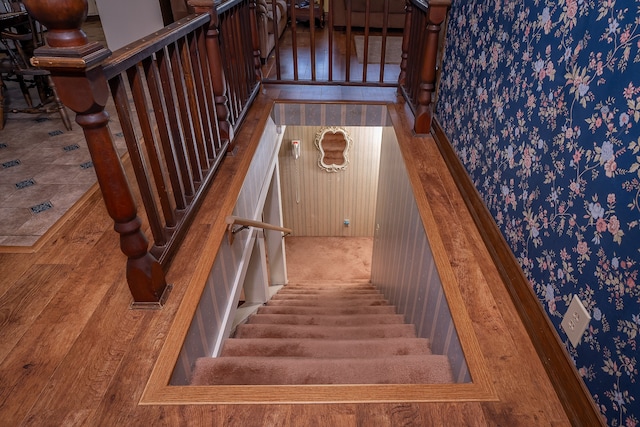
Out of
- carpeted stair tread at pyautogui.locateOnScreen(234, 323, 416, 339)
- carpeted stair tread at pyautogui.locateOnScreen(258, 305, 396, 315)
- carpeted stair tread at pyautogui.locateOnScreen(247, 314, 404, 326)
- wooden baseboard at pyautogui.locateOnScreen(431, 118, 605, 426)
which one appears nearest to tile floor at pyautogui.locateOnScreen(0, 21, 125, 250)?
carpeted stair tread at pyautogui.locateOnScreen(234, 323, 416, 339)

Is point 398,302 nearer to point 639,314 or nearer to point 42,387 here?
point 639,314

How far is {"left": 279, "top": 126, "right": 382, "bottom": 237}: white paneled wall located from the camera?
6315mm

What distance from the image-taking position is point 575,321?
1.21 m

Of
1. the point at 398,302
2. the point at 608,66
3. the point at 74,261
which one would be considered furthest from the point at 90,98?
the point at 398,302

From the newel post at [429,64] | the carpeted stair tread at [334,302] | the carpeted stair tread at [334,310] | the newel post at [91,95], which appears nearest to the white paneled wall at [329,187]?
the carpeted stair tread at [334,302]

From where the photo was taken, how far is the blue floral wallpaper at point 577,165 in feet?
3.32

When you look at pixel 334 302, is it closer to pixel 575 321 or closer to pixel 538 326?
pixel 538 326

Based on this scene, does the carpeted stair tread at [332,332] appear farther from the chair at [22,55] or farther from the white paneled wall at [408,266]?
the chair at [22,55]

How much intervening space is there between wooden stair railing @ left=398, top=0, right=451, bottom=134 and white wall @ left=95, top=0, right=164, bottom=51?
3.67 metres

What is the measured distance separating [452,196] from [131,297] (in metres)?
1.65

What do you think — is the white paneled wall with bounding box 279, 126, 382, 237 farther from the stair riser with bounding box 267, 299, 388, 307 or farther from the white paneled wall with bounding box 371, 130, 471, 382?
the stair riser with bounding box 267, 299, 388, 307

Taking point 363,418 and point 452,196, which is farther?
point 452,196

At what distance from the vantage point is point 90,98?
3.51 ft

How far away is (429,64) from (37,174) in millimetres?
2721
